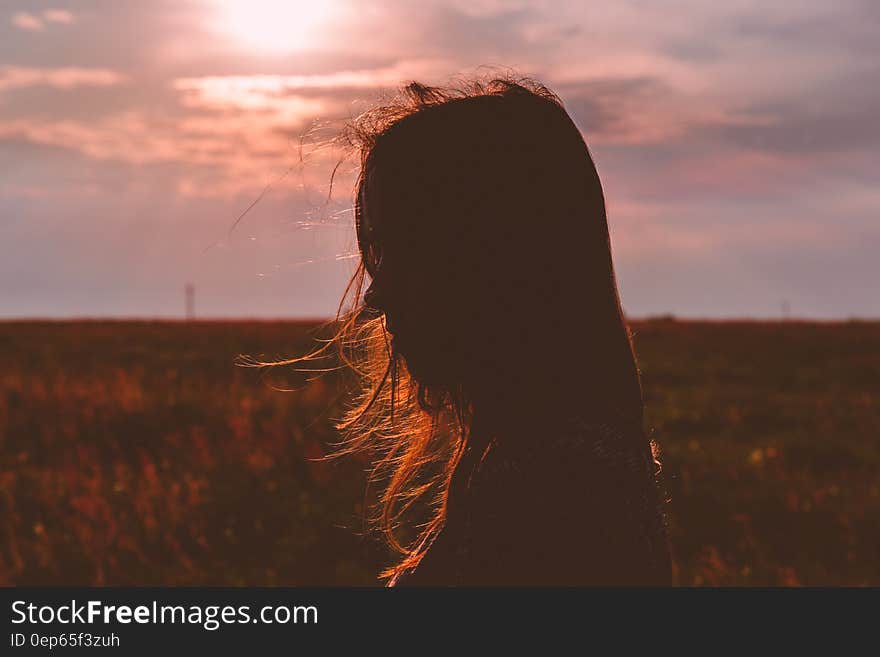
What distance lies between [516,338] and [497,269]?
141mm

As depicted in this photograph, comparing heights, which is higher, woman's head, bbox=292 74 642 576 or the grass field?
woman's head, bbox=292 74 642 576

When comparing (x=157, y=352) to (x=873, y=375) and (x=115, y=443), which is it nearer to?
(x=115, y=443)

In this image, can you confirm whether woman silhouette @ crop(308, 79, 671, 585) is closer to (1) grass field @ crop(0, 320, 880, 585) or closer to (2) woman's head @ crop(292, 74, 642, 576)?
(2) woman's head @ crop(292, 74, 642, 576)

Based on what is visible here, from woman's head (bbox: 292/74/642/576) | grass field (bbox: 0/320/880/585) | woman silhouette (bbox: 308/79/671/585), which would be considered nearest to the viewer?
woman silhouette (bbox: 308/79/671/585)

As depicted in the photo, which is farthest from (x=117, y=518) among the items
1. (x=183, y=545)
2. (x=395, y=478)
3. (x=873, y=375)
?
(x=873, y=375)

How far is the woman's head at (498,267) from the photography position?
1.77m

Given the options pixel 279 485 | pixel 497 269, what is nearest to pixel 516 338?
pixel 497 269

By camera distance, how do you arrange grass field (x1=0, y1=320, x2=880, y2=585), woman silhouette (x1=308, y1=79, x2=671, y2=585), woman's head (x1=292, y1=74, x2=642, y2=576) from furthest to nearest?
grass field (x1=0, y1=320, x2=880, y2=585) < woman's head (x1=292, y1=74, x2=642, y2=576) < woman silhouette (x1=308, y1=79, x2=671, y2=585)

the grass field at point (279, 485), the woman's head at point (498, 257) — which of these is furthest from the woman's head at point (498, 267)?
the grass field at point (279, 485)

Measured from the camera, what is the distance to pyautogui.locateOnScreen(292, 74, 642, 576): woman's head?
5.81ft

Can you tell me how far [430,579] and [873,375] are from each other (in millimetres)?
21344

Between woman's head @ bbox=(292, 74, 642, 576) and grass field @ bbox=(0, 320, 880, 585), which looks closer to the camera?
woman's head @ bbox=(292, 74, 642, 576)

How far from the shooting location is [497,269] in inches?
70.2

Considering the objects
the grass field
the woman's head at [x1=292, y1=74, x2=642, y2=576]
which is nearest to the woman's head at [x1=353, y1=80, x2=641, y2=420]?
the woman's head at [x1=292, y1=74, x2=642, y2=576]
